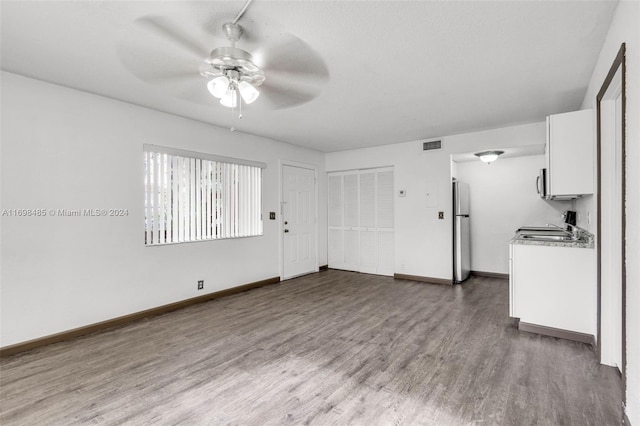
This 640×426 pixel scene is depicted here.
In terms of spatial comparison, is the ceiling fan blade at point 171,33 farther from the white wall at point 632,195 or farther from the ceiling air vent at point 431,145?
the ceiling air vent at point 431,145

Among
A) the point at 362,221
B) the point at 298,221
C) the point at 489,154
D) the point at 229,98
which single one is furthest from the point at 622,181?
the point at 298,221

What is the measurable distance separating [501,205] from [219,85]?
18.0 ft

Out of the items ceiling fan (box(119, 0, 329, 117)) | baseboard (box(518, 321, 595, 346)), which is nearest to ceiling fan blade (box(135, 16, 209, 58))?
ceiling fan (box(119, 0, 329, 117))

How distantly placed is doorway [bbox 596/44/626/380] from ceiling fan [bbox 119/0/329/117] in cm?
227

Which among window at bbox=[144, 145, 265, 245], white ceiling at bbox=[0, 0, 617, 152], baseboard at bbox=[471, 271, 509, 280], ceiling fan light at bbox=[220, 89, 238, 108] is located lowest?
baseboard at bbox=[471, 271, 509, 280]

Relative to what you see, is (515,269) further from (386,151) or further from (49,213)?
(49,213)

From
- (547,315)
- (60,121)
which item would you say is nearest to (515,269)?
(547,315)

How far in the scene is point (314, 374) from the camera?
2359 mm

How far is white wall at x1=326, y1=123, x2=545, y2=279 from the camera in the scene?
5.06 m

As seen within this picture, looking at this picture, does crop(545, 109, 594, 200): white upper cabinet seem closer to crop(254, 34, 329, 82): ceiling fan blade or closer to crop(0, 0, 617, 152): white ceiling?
crop(0, 0, 617, 152): white ceiling

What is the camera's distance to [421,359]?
8.47ft

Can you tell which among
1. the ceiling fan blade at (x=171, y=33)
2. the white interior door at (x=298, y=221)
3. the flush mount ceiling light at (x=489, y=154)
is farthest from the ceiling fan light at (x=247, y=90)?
the flush mount ceiling light at (x=489, y=154)

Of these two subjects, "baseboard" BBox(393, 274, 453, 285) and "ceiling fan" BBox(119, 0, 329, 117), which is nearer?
"ceiling fan" BBox(119, 0, 329, 117)

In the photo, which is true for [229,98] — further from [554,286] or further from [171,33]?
[554,286]
